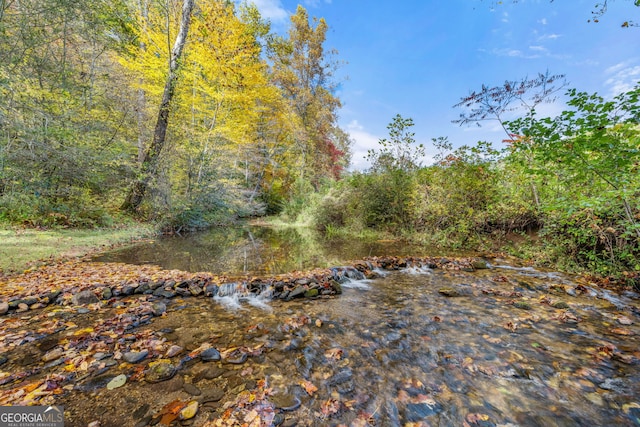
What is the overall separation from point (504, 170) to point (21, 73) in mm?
13610

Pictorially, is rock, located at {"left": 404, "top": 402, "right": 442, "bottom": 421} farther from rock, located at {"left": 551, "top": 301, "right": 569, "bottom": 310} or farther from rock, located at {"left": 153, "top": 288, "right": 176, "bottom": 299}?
rock, located at {"left": 153, "top": 288, "right": 176, "bottom": 299}

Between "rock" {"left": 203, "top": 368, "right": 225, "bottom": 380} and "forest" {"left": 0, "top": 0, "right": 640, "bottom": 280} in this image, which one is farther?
"forest" {"left": 0, "top": 0, "right": 640, "bottom": 280}

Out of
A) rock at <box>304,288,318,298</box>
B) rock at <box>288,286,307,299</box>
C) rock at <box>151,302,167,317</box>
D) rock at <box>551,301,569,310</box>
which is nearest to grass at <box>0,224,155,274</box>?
rock at <box>151,302,167,317</box>

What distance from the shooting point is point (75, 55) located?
8266 mm

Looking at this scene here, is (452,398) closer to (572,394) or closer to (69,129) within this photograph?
(572,394)

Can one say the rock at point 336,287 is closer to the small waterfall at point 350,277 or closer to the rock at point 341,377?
the small waterfall at point 350,277

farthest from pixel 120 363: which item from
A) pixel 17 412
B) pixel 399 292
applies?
pixel 399 292

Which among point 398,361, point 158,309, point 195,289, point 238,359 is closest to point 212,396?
point 238,359

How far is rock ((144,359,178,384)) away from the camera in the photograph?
6.75 ft

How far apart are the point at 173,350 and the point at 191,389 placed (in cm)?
65

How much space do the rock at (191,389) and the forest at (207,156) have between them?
5.12 m

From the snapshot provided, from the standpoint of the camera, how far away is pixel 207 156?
10117 mm

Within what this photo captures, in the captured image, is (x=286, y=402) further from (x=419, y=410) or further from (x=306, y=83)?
(x=306, y=83)

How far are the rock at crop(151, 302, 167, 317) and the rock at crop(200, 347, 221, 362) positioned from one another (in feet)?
4.31
